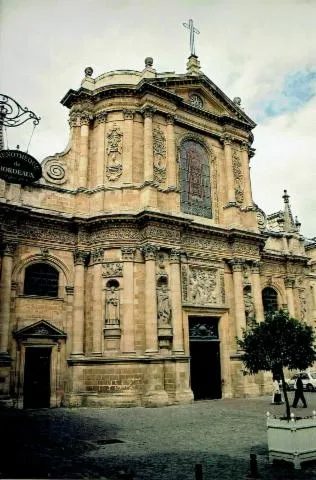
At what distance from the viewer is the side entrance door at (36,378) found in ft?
65.5

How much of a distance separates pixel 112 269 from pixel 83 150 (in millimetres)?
6927

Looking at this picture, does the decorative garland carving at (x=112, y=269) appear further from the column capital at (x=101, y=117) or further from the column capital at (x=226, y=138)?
the column capital at (x=226, y=138)

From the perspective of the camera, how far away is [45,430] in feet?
44.7

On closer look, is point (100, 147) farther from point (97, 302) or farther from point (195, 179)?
point (97, 302)

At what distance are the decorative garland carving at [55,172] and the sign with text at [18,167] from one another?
0.92 meters

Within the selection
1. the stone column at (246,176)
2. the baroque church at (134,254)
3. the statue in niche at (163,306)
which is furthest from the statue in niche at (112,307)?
the stone column at (246,176)

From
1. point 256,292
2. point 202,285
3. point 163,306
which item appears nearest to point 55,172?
point 163,306

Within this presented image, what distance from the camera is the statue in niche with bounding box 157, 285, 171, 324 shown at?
2158cm

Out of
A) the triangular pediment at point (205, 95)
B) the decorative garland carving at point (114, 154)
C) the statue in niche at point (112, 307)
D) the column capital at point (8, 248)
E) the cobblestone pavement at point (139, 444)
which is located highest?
the triangular pediment at point (205, 95)

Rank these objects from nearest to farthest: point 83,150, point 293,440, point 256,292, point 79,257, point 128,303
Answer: point 293,440 → point 128,303 → point 79,257 → point 83,150 → point 256,292

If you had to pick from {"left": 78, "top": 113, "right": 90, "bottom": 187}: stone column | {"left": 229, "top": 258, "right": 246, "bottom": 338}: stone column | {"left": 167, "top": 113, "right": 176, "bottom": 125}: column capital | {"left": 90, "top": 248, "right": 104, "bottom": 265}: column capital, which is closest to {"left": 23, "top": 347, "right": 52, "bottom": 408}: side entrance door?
{"left": 90, "top": 248, "right": 104, "bottom": 265}: column capital

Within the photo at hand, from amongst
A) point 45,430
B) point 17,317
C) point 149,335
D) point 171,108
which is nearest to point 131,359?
point 149,335

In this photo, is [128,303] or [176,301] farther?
[176,301]

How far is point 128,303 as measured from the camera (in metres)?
21.3
